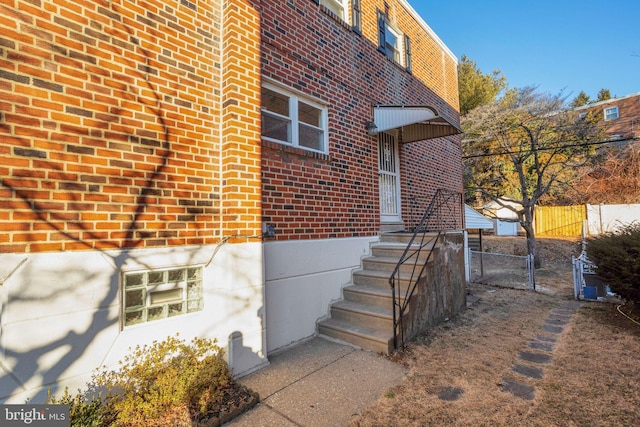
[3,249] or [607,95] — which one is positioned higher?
[607,95]

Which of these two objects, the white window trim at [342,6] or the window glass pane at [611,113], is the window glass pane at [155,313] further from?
the window glass pane at [611,113]

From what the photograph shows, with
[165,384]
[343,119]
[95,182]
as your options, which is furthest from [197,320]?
[343,119]

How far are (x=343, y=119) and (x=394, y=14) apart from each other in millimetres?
4273

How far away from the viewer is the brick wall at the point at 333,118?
4281 millimetres

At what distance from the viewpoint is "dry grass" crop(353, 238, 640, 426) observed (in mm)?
2625

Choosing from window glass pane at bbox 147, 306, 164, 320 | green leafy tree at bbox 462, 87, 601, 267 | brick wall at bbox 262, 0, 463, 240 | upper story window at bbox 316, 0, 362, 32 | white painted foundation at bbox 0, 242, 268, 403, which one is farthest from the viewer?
green leafy tree at bbox 462, 87, 601, 267

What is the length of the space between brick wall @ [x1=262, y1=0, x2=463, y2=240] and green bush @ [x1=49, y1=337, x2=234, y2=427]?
1.83 metres

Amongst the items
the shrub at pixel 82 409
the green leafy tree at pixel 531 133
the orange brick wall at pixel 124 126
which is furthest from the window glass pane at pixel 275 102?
the green leafy tree at pixel 531 133

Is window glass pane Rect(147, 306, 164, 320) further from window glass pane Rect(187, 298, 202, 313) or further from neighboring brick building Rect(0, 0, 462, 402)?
window glass pane Rect(187, 298, 202, 313)

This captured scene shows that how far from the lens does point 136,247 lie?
9.12 ft

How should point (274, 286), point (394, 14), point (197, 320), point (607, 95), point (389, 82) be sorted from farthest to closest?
point (607, 95) → point (394, 14) → point (389, 82) → point (274, 286) → point (197, 320)

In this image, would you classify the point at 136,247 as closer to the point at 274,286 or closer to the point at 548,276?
the point at 274,286

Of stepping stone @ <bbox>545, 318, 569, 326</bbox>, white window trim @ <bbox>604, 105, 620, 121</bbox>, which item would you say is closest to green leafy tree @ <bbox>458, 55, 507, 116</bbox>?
white window trim @ <bbox>604, 105, 620, 121</bbox>

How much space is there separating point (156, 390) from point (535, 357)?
4.35 meters
